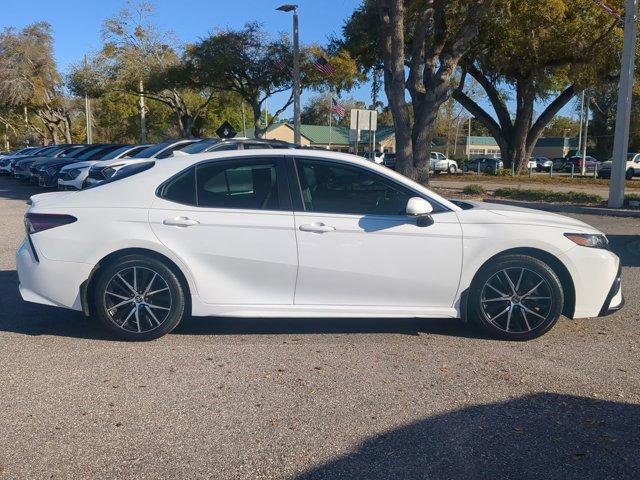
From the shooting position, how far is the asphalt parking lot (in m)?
3.61

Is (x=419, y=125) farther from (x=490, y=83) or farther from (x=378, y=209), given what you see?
(x=490, y=83)

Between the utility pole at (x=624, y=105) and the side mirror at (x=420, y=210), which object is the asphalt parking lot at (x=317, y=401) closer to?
the side mirror at (x=420, y=210)

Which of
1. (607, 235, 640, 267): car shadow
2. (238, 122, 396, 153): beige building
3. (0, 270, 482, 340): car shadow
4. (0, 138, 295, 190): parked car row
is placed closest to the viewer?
(0, 270, 482, 340): car shadow

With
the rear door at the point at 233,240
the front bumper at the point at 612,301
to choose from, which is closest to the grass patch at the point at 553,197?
the front bumper at the point at 612,301

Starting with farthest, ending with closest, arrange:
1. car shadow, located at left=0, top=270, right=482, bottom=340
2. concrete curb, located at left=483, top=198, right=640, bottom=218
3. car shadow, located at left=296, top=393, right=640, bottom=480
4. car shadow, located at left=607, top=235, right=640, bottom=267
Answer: concrete curb, located at left=483, top=198, right=640, bottom=218
car shadow, located at left=607, top=235, right=640, bottom=267
car shadow, located at left=0, top=270, right=482, bottom=340
car shadow, located at left=296, top=393, right=640, bottom=480

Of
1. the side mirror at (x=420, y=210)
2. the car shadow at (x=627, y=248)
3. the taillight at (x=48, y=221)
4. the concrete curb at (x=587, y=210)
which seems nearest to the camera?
the side mirror at (x=420, y=210)

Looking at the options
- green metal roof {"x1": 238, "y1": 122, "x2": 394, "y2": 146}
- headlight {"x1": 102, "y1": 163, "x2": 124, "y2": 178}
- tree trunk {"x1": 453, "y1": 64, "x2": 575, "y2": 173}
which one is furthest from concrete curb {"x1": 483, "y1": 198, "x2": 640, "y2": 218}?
green metal roof {"x1": 238, "y1": 122, "x2": 394, "y2": 146}

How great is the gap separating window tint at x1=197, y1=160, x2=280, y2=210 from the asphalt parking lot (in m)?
1.18

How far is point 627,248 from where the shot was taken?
435 inches

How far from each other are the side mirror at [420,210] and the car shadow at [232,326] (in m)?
1.09

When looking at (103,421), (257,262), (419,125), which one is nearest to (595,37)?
(419,125)

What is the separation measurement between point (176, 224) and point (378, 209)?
5.56 feet

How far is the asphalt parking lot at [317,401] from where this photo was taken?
3609 millimetres

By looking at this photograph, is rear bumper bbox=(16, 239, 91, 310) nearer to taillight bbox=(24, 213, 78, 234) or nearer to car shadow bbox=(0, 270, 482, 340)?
taillight bbox=(24, 213, 78, 234)
